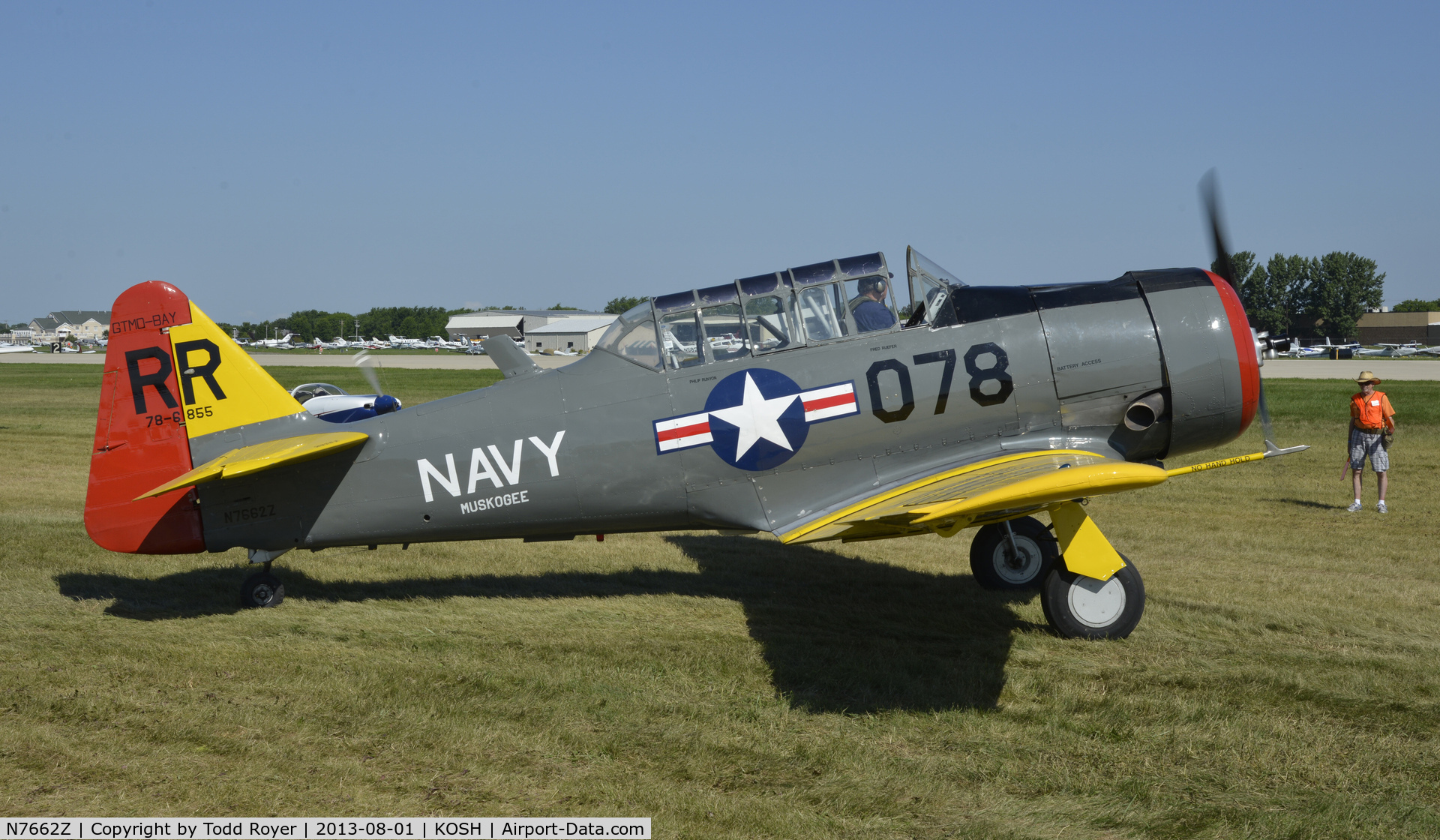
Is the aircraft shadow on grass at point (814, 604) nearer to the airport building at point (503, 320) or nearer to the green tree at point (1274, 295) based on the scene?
the green tree at point (1274, 295)

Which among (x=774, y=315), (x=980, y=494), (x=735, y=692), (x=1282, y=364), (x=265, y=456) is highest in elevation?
(x=774, y=315)

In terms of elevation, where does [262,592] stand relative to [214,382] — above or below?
below

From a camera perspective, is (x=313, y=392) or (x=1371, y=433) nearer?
(x=1371, y=433)

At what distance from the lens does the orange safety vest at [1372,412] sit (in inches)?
389

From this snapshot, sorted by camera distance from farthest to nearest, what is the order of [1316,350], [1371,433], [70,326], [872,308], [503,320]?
[70,326] < [503,320] < [1316,350] < [1371,433] < [872,308]

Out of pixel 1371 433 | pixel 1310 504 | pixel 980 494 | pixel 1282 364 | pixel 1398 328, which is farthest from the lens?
pixel 1398 328

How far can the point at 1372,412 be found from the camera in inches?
391

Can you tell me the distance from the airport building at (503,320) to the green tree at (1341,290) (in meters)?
65.4

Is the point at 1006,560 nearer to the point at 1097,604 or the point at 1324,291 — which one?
the point at 1097,604

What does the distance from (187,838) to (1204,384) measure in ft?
18.7

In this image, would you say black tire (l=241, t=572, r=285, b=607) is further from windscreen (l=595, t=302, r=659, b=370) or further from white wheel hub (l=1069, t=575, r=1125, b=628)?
white wheel hub (l=1069, t=575, r=1125, b=628)

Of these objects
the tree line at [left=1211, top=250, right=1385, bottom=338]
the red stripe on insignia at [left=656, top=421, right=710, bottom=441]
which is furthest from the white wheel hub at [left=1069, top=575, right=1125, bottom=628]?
→ the tree line at [left=1211, top=250, right=1385, bottom=338]

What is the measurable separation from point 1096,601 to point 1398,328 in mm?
102525

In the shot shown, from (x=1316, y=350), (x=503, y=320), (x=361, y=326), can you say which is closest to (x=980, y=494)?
(x=1316, y=350)
